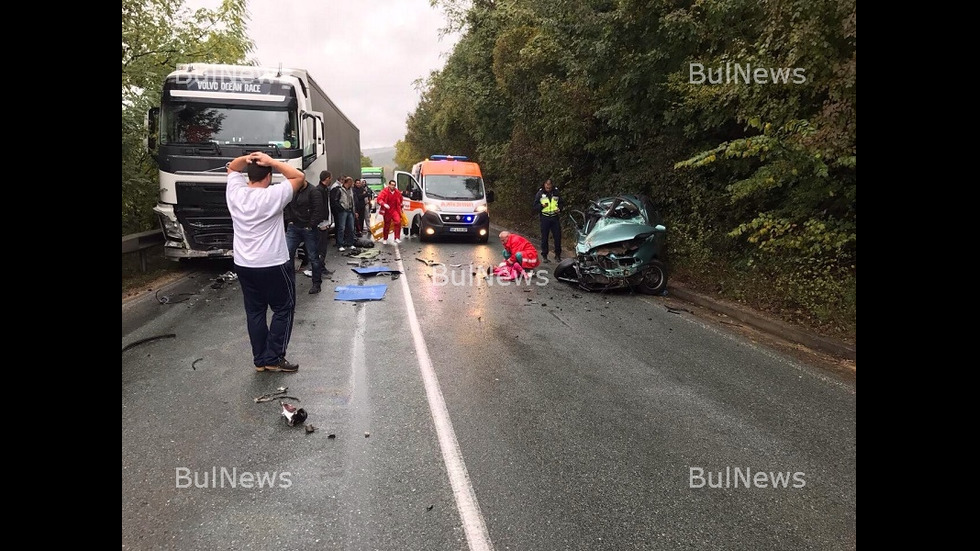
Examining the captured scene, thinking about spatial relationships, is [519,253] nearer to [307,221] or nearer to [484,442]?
[307,221]

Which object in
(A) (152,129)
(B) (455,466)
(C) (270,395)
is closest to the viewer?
(B) (455,466)

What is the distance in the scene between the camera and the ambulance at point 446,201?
16297 mm

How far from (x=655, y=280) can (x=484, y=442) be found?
21.1 feet

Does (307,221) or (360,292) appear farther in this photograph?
(360,292)

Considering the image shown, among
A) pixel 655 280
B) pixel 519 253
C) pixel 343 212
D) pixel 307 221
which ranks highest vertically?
pixel 343 212

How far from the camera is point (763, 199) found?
9047 mm

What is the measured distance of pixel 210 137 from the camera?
9.93 meters

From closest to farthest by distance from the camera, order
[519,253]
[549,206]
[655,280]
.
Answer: [655,280]
[519,253]
[549,206]

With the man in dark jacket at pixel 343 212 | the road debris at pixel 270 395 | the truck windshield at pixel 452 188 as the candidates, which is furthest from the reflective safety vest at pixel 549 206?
the road debris at pixel 270 395

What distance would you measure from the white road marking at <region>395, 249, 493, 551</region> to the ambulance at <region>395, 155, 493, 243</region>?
1057 centimetres

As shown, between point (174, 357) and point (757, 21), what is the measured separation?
8.67 meters

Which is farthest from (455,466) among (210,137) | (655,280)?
(210,137)

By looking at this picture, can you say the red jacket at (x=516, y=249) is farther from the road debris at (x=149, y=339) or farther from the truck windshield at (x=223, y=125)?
the road debris at (x=149, y=339)
